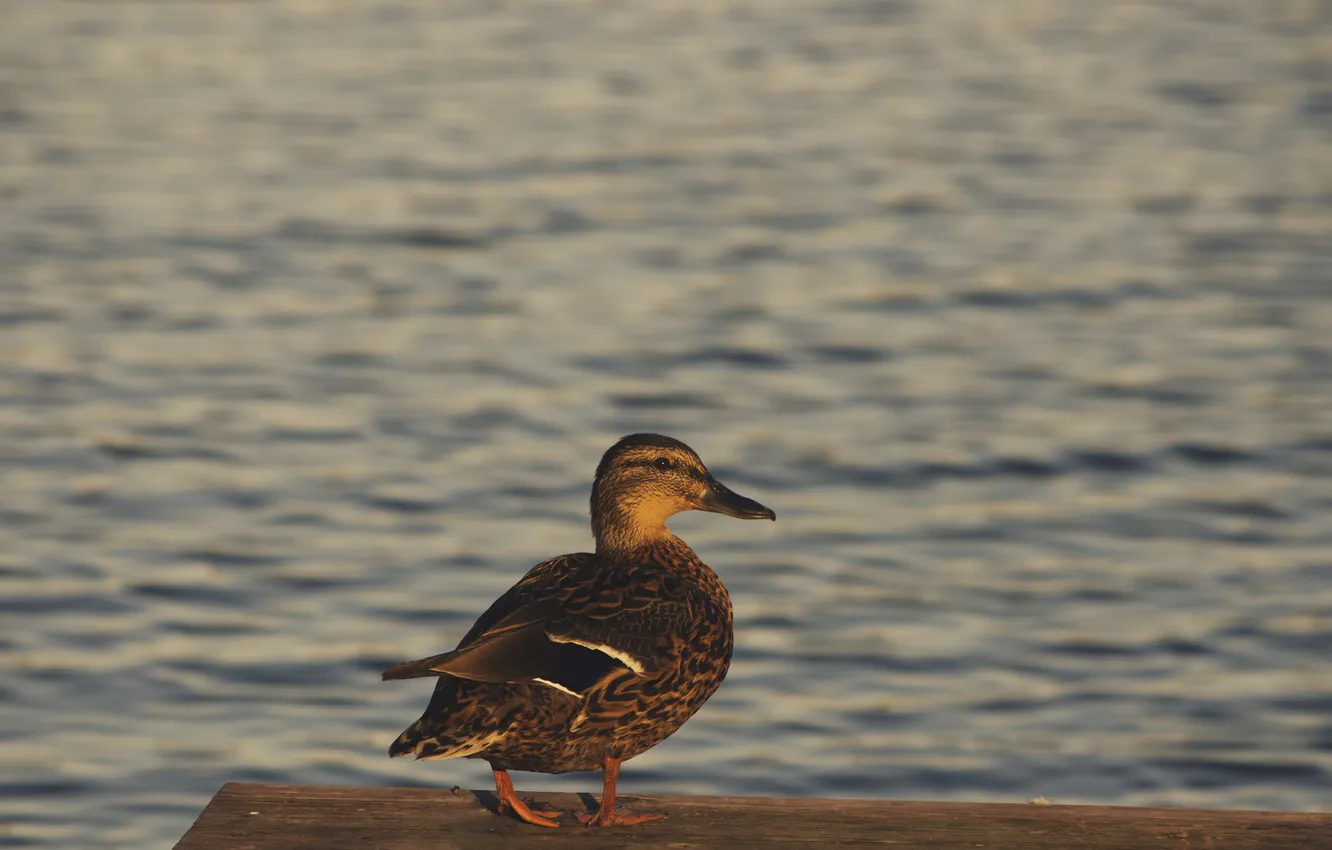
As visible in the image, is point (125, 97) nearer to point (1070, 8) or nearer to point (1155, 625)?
point (1070, 8)

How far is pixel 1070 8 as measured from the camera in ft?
88.6

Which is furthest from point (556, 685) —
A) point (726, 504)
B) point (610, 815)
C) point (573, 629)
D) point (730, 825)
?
point (726, 504)

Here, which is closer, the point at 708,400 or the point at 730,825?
the point at 730,825

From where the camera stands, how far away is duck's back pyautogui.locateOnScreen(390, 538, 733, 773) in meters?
5.08

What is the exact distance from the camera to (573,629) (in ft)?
17.3

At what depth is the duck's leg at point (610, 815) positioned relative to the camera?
532 centimetres

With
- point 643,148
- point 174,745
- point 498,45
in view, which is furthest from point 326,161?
point 174,745

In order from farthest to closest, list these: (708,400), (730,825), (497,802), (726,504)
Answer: (708,400)
(726,504)
(497,802)
(730,825)

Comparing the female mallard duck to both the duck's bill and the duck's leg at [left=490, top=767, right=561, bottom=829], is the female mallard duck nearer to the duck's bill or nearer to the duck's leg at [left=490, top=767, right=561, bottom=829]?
the duck's leg at [left=490, top=767, right=561, bottom=829]

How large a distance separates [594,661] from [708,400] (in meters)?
7.76

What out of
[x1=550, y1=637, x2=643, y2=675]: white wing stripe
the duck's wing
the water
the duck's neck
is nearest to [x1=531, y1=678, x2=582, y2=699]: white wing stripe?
the duck's wing

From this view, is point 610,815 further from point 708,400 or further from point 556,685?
point 708,400

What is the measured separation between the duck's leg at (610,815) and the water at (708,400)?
277cm

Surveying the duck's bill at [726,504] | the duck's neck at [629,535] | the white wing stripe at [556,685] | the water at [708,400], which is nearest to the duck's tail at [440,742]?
the white wing stripe at [556,685]
